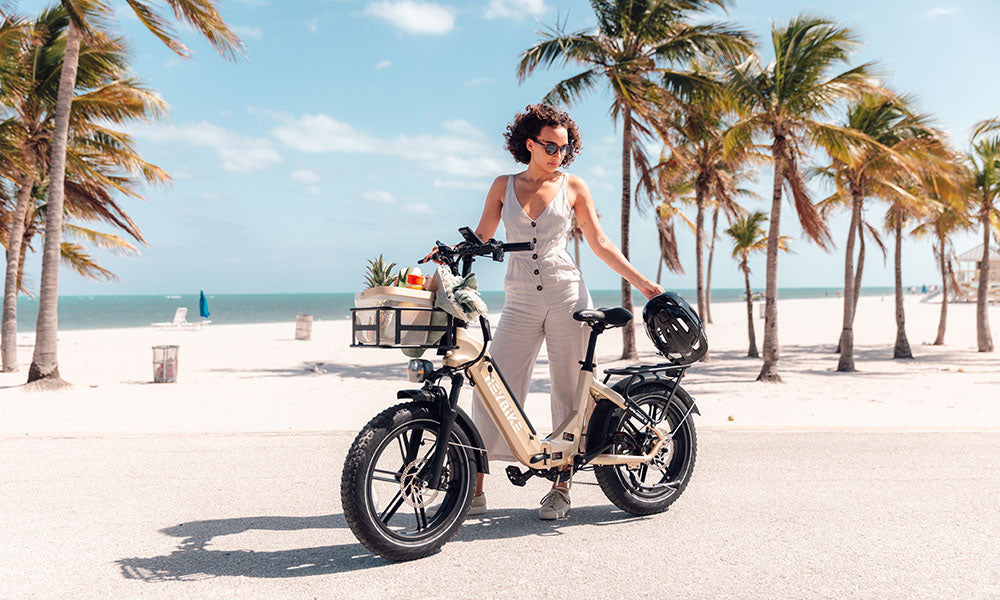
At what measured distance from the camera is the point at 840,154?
1120cm

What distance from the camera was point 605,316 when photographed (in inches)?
135

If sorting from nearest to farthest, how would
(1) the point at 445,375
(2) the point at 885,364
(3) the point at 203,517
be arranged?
(1) the point at 445,375, (3) the point at 203,517, (2) the point at 885,364

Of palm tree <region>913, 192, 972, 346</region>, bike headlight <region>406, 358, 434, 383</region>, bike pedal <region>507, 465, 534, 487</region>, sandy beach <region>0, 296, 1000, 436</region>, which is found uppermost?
palm tree <region>913, 192, 972, 346</region>

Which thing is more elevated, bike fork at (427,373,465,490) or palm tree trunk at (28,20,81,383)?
palm tree trunk at (28,20,81,383)

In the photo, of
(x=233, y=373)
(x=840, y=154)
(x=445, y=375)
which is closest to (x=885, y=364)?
(x=840, y=154)

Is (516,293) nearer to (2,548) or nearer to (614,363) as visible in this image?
(2,548)

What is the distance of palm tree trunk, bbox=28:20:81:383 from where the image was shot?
31.1 feet

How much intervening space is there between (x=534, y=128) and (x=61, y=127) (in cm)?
896

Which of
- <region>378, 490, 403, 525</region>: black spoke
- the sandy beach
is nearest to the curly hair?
<region>378, 490, 403, 525</region>: black spoke

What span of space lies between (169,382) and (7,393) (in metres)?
2.07

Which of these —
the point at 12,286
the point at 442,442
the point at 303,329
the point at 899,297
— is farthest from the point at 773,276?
the point at 303,329

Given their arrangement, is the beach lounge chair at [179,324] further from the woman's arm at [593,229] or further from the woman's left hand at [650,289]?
the woman's left hand at [650,289]

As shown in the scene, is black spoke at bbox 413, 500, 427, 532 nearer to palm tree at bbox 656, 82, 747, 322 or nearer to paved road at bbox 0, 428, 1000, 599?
paved road at bbox 0, 428, 1000, 599

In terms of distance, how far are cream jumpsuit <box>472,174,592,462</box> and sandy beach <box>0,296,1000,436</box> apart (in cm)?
279
